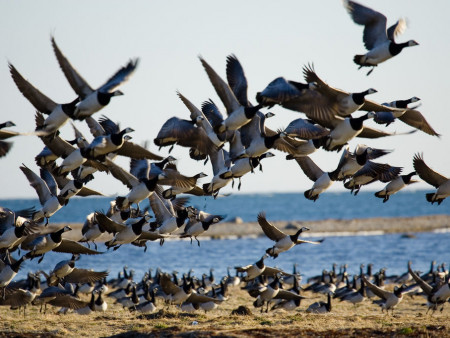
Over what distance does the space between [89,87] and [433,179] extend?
7919 millimetres

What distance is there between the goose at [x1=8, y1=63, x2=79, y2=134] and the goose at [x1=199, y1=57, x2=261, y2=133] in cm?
271

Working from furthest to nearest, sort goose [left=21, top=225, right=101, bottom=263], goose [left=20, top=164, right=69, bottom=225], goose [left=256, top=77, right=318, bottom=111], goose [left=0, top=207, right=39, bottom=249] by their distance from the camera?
goose [left=20, top=164, right=69, bottom=225]
goose [left=21, top=225, right=101, bottom=263]
goose [left=0, top=207, right=39, bottom=249]
goose [left=256, top=77, right=318, bottom=111]

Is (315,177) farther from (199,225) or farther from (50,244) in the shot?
(50,244)

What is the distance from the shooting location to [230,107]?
14.4m

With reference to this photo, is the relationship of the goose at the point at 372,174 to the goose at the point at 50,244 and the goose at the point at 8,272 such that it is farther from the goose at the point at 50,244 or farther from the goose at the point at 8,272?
the goose at the point at 8,272

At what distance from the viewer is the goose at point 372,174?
16203 mm

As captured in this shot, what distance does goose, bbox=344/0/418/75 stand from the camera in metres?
14.1

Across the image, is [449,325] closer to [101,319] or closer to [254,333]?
[254,333]

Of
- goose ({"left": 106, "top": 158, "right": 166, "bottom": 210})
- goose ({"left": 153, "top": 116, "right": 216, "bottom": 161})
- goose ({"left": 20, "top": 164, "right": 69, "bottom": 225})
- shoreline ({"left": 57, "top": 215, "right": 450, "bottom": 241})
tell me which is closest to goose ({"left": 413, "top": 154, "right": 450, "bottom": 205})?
goose ({"left": 153, "top": 116, "right": 216, "bottom": 161})

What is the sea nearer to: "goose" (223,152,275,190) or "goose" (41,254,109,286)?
"goose" (41,254,109,286)

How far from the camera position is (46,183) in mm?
17047

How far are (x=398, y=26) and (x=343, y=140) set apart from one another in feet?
8.65

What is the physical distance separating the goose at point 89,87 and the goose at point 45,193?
10.7 ft

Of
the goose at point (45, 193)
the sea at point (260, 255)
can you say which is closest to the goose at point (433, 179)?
the goose at point (45, 193)
